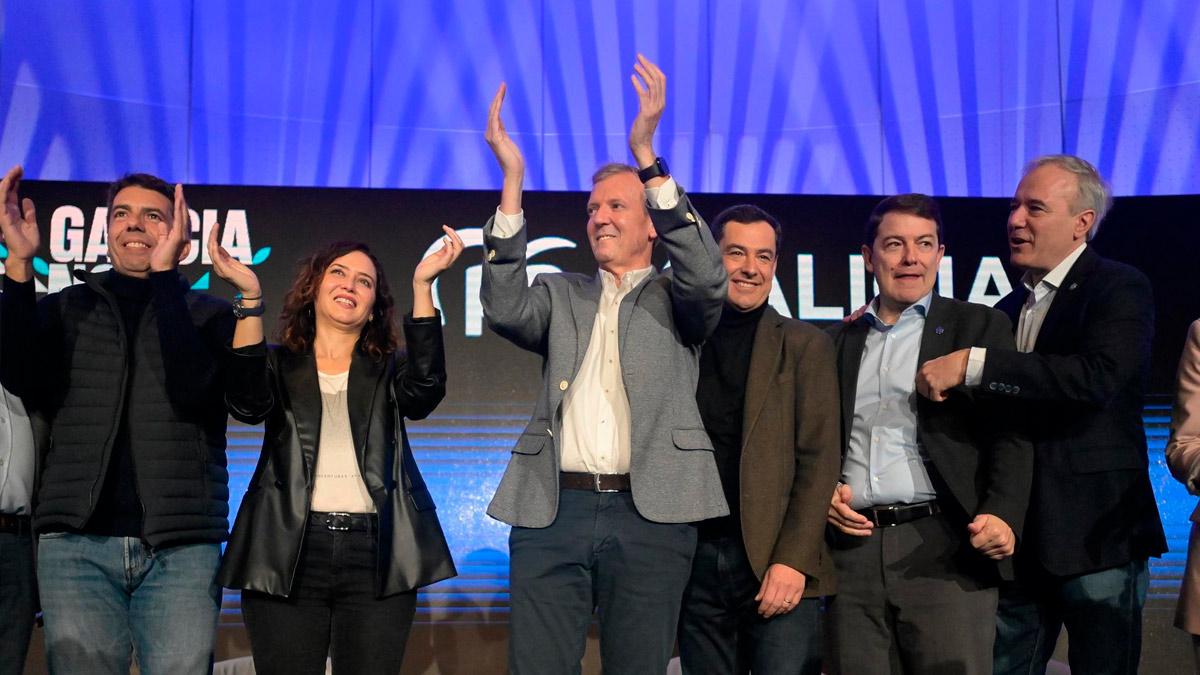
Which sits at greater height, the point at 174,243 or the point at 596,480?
the point at 174,243

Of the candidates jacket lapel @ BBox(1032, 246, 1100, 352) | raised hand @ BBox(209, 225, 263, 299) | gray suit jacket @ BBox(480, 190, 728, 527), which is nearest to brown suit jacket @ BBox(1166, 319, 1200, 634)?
jacket lapel @ BBox(1032, 246, 1100, 352)

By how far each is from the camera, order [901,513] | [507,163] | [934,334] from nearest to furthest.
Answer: [507,163] → [901,513] → [934,334]

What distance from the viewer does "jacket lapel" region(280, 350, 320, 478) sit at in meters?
2.63

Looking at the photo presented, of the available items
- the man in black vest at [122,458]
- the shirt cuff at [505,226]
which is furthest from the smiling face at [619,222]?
the man in black vest at [122,458]

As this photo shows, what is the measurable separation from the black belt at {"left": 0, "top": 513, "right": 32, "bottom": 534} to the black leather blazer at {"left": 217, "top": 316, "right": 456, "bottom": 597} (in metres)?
0.57

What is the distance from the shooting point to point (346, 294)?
2793mm

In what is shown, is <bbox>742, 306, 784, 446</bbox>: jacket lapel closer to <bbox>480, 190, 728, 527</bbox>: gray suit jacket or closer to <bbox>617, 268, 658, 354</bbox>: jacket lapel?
<bbox>480, 190, 728, 527</bbox>: gray suit jacket

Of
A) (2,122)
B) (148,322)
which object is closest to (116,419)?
(148,322)

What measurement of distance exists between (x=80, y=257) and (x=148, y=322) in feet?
5.72

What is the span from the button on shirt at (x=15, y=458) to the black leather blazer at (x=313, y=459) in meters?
0.58

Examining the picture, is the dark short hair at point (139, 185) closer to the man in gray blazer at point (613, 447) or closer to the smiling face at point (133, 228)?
the smiling face at point (133, 228)

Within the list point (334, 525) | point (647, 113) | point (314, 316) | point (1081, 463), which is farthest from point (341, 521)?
point (1081, 463)

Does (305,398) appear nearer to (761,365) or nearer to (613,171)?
(613,171)

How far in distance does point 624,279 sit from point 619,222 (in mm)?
143
